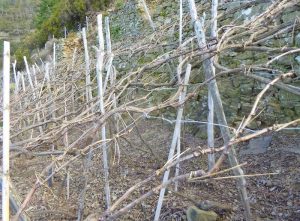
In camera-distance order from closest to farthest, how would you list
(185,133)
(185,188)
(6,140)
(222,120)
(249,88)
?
(6,140) → (222,120) → (185,188) → (249,88) → (185,133)

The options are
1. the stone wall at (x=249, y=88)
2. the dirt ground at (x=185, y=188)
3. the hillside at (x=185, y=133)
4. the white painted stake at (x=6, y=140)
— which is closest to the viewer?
the white painted stake at (x=6, y=140)

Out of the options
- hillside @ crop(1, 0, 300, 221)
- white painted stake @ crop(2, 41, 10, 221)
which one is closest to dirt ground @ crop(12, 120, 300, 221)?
hillside @ crop(1, 0, 300, 221)

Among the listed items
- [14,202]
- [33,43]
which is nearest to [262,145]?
[14,202]

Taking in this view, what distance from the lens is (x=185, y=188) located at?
2574mm

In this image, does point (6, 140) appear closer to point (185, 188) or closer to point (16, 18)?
point (185, 188)

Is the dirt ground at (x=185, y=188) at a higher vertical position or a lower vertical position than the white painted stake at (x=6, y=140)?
lower

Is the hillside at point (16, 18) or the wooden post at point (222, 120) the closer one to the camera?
the wooden post at point (222, 120)

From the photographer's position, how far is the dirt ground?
2273mm

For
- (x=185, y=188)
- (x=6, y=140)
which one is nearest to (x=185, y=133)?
(x=185, y=188)

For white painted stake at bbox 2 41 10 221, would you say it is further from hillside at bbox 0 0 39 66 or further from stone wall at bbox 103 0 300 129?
hillside at bbox 0 0 39 66

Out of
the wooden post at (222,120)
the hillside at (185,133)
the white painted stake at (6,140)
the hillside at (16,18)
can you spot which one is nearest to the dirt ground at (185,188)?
the hillside at (185,133)

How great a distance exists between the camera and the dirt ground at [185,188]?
2.27 metres

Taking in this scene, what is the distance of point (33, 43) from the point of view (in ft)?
42.7

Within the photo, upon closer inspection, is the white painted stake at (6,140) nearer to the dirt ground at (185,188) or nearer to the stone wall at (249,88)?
the dirt ground at (185,188)
